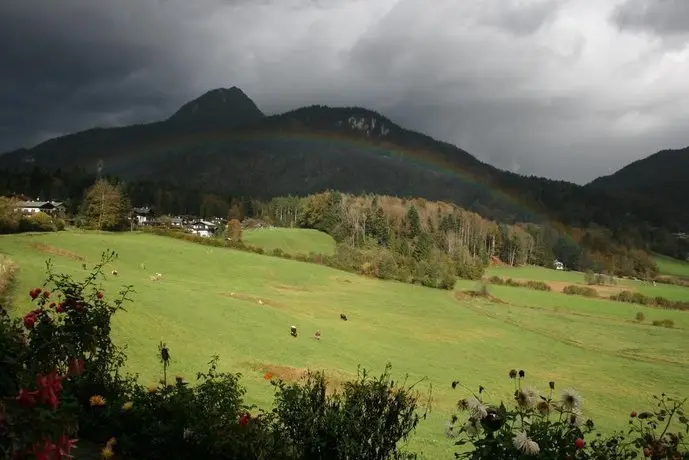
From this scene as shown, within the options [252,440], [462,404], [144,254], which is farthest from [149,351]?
[144,254]

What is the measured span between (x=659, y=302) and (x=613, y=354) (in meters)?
57.4

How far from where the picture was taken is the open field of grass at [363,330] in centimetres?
2234

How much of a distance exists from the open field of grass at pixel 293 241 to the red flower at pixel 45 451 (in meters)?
102

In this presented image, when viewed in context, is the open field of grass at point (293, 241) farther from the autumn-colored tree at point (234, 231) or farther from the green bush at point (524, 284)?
the green bush at point (524, 284)

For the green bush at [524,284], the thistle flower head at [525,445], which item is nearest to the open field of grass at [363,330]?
the thistle flower head at [525,445]

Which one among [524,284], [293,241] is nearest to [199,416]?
[524,284]

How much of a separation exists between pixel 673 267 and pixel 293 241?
144664 mm

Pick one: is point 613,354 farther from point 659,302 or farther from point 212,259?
point 659,302

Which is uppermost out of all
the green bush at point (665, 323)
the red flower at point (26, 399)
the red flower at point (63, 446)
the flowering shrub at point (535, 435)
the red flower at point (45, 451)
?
the red flower at point (26, 399)

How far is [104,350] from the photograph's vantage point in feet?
26.7

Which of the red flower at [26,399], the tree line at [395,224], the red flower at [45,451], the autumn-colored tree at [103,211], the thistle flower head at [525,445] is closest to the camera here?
the red flower at [45,451]

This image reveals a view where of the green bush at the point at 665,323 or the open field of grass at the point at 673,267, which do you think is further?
the open field of grass at the point at 673,267

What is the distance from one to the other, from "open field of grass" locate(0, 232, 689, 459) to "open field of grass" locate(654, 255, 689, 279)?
101299 mm

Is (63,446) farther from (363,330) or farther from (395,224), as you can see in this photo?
(395,224)
